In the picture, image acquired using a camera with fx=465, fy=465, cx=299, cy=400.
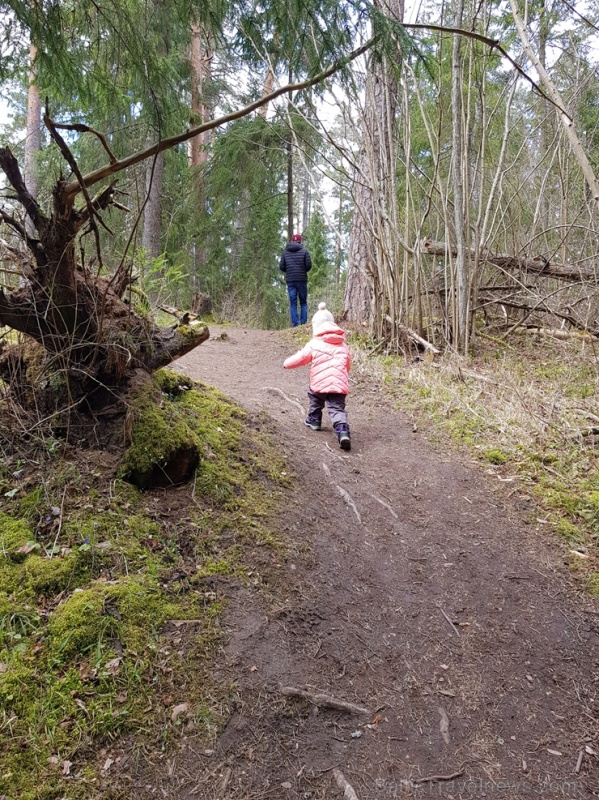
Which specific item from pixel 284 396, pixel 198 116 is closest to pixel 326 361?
pixel 284 396

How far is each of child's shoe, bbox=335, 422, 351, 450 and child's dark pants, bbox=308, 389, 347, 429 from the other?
0.04 m

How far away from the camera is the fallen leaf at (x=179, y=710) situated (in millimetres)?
1727

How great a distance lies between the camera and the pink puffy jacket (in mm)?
4680

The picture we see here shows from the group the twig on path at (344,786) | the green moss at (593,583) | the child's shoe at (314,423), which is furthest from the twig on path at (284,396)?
the twig on path at (344,786)

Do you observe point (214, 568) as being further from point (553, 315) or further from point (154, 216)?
point (154, 216)

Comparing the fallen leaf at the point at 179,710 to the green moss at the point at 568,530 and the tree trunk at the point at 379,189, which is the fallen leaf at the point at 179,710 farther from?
the tree trunk at the point at 379,189

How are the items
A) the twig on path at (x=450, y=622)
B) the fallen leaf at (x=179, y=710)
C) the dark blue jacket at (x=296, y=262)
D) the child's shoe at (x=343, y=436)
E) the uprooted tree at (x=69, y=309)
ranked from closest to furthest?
the fallen leaf at (x=179, y=710)
the uprooted tree at (x=69, y=309)
the twig on path at (x=450, y=622)
the child's shoe at (x=343, y=436)
the dark blue jacket at (x=296, y=262)

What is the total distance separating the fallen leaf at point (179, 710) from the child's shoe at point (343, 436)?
9.27ft

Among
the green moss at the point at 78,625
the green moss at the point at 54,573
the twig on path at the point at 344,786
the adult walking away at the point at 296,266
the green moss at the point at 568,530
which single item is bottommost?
the twig on path at the point at 344,786

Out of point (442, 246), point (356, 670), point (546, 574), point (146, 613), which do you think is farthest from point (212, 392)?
point (442, 246)

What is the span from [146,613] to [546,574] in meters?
2.36

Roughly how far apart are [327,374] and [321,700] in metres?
3.16

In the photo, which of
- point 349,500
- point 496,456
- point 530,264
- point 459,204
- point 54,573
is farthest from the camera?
point 530,264

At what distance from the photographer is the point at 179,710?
1.75m
